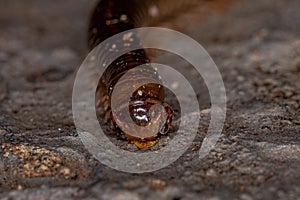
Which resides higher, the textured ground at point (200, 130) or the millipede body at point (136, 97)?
the millipede body at point (136, 97)

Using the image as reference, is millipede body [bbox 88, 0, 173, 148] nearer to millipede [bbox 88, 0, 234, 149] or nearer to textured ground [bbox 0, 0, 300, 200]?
millipede [bbox 88, 0, 234, 149]

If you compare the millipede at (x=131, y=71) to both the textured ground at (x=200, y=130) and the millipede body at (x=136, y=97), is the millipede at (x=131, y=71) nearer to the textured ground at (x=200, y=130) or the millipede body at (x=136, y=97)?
the millipede body at (x=136, y=97)

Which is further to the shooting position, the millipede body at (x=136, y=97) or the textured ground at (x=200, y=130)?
the millipede body at (x=136, y=97)

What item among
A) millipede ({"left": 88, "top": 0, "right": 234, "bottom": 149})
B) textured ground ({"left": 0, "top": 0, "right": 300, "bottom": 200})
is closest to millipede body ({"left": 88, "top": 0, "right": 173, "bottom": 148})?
millipede ({"left": 88, "top": 0, "right": 234, "bottom": 149})

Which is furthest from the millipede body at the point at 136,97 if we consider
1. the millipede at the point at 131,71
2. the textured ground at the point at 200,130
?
the textured ground at the point at 200,130

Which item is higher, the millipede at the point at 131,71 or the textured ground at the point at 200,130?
the millipede at the point at 131,71
